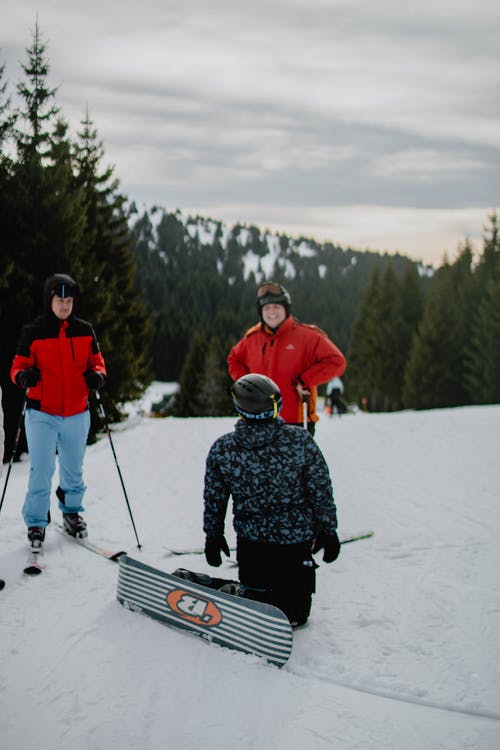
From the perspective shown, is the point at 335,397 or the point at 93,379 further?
the point at 335,397

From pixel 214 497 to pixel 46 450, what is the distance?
6.32 feet

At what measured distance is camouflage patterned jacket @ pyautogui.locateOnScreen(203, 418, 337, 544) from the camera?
369 centimetres

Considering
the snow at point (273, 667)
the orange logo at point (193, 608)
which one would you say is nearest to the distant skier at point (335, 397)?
the snow at point (273, 667)

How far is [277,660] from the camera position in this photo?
3361mm

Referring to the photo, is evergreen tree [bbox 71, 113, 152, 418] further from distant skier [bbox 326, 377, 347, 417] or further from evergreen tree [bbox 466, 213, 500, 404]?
evergreen tree [bbox 466, 213, 500, 404]

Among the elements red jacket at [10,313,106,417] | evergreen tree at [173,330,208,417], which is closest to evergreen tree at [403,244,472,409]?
evergreen tree at [173,330,208,417]

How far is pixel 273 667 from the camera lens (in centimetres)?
333

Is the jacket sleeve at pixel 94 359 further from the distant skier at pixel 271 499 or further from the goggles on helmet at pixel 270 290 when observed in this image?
the distant skier at pixel 271 499

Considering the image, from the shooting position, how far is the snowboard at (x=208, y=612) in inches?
132

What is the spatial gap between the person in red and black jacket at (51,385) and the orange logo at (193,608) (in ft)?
5.66

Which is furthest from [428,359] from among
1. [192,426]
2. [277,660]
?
[277,660]

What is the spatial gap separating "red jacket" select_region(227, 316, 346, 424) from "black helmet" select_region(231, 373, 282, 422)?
1.61 metres

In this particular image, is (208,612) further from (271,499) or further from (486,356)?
(486,356)

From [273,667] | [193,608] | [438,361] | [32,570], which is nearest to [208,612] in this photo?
[193,608]
